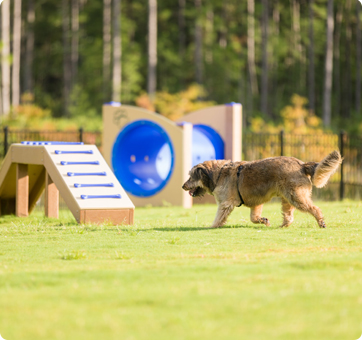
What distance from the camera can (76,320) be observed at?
470cm

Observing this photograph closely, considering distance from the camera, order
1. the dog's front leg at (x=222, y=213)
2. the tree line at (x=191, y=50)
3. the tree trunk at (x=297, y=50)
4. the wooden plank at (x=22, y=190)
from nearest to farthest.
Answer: the dog's front leg at (x=222, y=213)
the wooden plank at (x=22, y=190)
the tree line at (x=191, y=50)
the tree trunk at (x=297, y=50)

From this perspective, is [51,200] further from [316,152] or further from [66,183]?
[316,152]

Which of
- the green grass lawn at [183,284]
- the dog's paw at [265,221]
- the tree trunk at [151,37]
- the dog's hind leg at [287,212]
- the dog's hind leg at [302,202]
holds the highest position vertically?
the tree trunk at [151,37]

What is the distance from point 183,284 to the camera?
576 cm

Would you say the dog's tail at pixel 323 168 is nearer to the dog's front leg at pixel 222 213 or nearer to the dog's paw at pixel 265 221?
the dog's paw at pixel 265 221

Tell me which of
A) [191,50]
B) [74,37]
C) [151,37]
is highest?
[74,37]

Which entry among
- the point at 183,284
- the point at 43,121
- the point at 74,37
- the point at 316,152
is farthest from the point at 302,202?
the point at 74,37

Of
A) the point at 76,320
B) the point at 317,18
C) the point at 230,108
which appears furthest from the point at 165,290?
the point at 317,18

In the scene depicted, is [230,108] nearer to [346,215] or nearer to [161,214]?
[161,214]

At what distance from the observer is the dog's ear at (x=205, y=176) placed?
1017 cm

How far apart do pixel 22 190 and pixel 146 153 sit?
5.30m

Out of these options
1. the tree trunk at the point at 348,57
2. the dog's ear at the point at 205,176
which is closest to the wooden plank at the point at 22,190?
the dog's ear at the point at 205,176

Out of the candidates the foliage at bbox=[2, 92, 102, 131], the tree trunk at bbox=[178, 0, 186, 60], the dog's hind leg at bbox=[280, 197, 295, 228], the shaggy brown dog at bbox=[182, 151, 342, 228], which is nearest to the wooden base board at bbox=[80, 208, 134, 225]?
the shaggy brown dog at bbox=[182, 151, 342, 228]

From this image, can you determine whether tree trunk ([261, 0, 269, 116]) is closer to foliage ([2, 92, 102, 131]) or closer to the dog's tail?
foliage ([2, 92, 102, 131])
